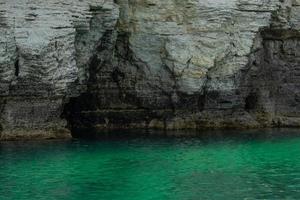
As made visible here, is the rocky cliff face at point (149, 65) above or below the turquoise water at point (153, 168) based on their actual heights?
above

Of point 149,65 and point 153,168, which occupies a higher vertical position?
point 149,65

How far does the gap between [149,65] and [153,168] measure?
479 inches

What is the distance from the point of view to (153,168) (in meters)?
22.2

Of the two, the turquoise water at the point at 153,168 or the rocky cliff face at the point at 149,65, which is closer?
the turquoise water at the point at 153,168

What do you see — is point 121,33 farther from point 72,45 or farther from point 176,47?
point 72,45

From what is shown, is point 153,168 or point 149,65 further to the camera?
point 149,65

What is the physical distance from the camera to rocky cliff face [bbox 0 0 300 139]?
2820cm

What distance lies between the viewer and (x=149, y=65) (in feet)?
110

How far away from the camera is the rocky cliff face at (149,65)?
28.2 meters

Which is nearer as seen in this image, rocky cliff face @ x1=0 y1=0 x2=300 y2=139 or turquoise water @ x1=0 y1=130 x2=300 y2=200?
turquoise water @ x1=0 y1=130 x2=300 y2=200

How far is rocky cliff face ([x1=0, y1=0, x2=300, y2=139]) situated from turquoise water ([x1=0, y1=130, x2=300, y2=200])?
262cm

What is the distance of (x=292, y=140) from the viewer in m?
30.1

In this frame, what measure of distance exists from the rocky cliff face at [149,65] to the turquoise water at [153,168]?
2.62 metres

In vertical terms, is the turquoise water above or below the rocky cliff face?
below
